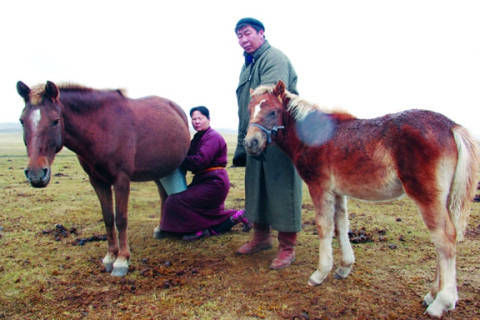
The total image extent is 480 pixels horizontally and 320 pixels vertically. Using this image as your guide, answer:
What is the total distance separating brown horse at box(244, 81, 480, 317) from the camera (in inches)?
117

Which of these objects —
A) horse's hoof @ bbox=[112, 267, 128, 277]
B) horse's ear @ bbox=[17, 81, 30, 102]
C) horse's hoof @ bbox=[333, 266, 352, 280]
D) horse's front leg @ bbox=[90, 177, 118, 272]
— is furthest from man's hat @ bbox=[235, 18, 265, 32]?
horse's hoof @ bbox=[112, 267, 128, 277]

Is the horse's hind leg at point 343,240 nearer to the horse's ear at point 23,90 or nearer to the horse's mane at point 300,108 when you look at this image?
the horse's mane at point 300,108

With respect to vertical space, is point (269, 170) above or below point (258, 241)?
above

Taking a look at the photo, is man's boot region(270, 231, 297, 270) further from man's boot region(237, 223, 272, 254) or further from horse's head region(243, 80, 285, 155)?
horse's head region(243, 80, 285, 155)

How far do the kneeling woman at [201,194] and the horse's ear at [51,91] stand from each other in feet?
7.44

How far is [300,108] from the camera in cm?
383

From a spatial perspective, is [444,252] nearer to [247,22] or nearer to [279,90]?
[279,90]

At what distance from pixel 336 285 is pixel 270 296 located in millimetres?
796

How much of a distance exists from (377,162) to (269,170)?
1499 millimetres

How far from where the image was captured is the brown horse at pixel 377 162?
9.72 ft

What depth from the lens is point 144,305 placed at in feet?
10.9

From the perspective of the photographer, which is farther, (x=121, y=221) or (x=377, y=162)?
(x=121, y=221)

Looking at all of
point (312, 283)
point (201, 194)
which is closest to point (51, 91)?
point (201, 194)

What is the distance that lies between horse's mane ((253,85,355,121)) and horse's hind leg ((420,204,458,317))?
4.51ft
